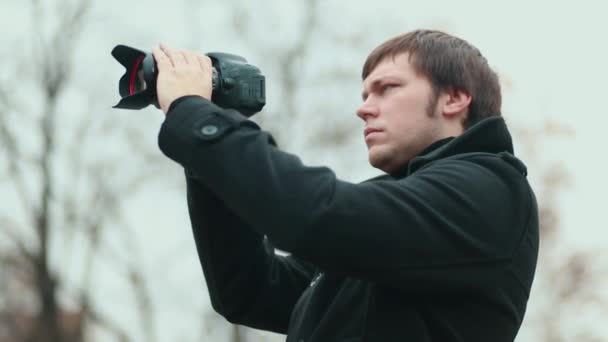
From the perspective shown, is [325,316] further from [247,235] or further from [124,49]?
[124,49]

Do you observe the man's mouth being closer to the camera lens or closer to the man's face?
the man's face

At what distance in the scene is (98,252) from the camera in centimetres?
1995

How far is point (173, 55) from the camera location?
2.92 metres

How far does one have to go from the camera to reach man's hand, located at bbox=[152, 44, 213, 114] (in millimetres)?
2828

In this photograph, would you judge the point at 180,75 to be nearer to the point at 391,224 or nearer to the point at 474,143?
the point at 391,224

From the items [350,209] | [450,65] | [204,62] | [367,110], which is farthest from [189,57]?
[450,65]

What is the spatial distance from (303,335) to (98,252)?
56.9ft

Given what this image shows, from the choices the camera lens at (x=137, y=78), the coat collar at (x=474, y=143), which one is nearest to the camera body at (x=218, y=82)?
the camera lens at (x=137, y=78)

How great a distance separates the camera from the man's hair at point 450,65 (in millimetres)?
3162

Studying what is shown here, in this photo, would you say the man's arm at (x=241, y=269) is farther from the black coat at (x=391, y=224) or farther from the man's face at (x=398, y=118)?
the man's face at (x=398, y=118)

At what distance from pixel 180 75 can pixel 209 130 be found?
237 millimetres

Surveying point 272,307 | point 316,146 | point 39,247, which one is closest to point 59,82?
point 39,247

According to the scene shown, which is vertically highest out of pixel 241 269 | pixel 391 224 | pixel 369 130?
pixel 369 130

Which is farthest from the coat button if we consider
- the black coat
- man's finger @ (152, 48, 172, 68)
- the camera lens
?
the camera lens
